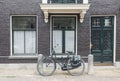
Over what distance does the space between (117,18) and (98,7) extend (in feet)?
3.73

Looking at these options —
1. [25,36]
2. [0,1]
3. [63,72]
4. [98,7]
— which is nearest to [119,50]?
[98,7]

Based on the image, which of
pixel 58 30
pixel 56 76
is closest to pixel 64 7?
pixel 58 30

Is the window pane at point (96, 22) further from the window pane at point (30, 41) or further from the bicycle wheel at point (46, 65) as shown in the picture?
the bicycle wheel at point (46, 65)

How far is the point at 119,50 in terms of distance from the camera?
1263cm

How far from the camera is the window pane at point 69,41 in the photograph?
12.6 m

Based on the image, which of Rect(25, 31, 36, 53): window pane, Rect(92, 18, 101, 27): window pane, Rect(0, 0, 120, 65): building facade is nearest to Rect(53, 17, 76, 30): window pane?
Rect(0, 0, 120, 65): building facade

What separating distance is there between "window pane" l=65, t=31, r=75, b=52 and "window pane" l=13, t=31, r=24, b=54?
7.52 ft

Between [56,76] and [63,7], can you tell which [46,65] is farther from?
[63,7]

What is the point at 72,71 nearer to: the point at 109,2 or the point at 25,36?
the point at 25,36

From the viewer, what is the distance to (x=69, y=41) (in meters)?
12.7

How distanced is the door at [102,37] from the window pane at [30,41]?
3060 millimetres

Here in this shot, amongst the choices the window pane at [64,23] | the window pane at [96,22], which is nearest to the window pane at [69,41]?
the window pane at [64,23]

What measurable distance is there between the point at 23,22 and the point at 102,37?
421 cm

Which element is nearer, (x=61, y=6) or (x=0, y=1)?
(x=61, y=6)
